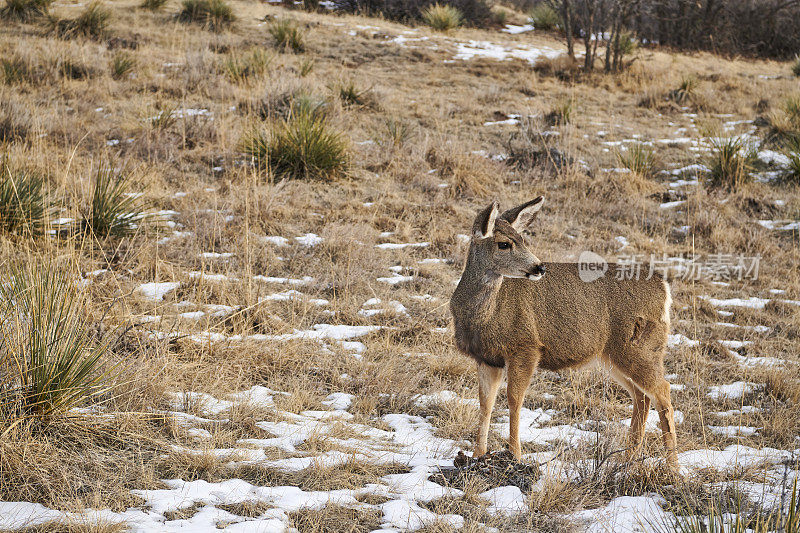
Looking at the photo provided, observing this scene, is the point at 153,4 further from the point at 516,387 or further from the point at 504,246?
the point at 516,387

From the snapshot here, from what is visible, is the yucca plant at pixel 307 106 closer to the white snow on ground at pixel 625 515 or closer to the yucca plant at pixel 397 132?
the yucca plant at pixel 397 132

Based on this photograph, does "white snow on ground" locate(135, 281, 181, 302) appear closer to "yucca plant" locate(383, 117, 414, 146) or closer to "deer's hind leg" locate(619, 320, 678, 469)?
"deer's hind leg" locate(619, 320, 678, 469)

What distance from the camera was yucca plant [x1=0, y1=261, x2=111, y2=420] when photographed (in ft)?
11.5

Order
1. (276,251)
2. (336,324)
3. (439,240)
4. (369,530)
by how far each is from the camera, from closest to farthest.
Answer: (369,530), (336,324), (276,251), (439,240)

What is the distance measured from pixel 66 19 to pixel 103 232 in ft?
37.4

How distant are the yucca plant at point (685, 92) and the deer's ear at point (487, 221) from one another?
1305 centimetres

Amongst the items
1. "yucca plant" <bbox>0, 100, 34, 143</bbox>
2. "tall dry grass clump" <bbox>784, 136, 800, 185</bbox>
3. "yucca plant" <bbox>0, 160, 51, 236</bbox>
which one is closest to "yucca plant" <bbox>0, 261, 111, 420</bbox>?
"yucca plant" <bbox>0, 160, 51, 236</bbox>

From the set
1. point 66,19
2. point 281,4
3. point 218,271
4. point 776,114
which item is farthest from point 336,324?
point 281,4

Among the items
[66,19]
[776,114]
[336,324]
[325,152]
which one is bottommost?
[336,324]

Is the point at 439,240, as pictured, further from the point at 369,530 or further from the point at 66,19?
the point at 66,19

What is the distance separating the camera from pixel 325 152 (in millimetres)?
9484

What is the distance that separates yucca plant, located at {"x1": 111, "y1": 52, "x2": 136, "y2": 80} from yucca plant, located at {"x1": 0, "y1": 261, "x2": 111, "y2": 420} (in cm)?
1014

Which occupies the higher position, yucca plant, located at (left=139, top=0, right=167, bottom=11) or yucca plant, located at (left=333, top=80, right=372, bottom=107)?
yucca plant, located at (left=139, top=0, right=167, bottom=11)

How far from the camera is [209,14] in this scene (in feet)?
58.3
